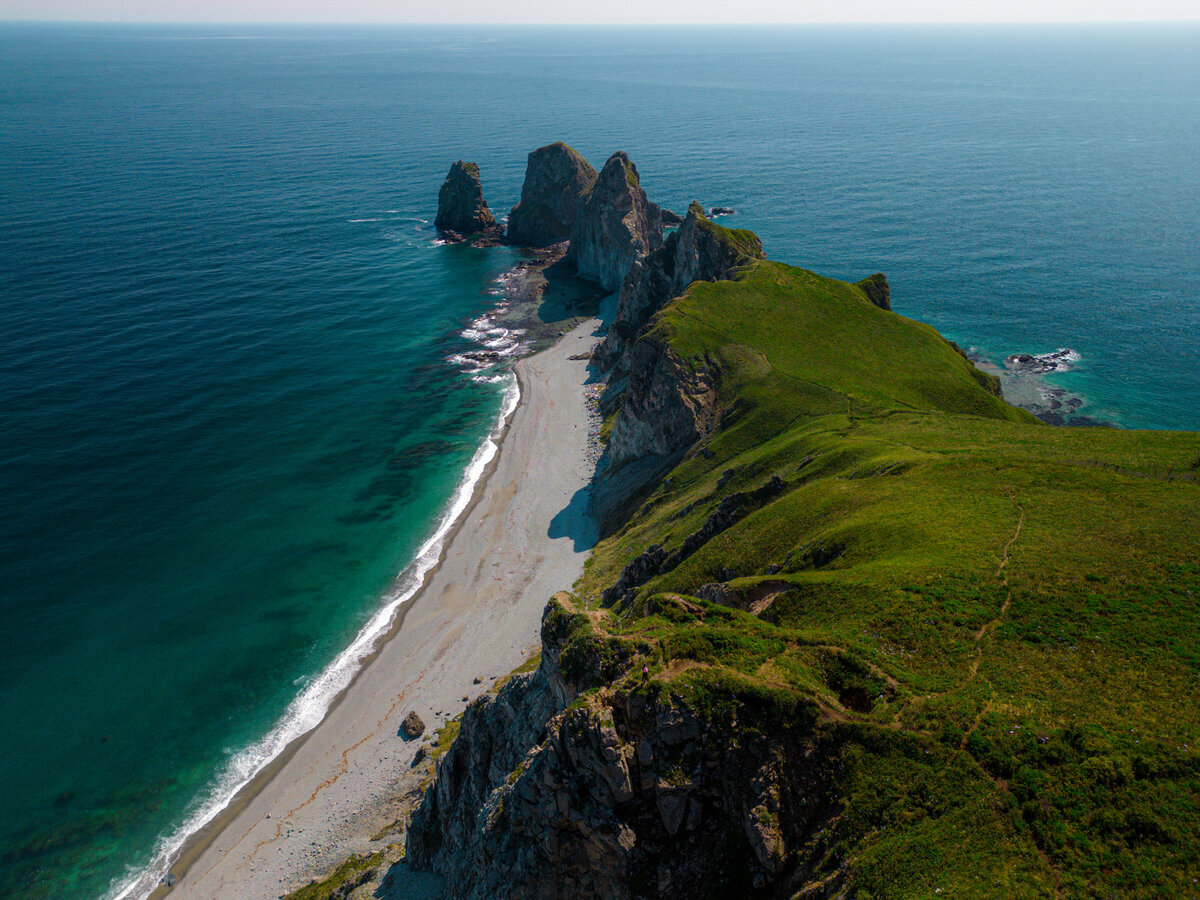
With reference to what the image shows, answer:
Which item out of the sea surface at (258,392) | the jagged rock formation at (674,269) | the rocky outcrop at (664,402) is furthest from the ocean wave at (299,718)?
the jagged rock formation at (674,269)

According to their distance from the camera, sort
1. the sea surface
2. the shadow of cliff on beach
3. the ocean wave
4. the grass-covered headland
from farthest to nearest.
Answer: the shadow of cliff on beach < the sea surface < the ocean wave < the grass-covered headland

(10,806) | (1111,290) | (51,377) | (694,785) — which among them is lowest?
(10,806)

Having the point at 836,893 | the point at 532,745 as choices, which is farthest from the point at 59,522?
the point at 836,893

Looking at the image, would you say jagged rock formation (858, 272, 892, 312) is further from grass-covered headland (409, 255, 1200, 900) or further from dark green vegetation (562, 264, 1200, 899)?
grass-covered headland (409, 255, 1200, 900)

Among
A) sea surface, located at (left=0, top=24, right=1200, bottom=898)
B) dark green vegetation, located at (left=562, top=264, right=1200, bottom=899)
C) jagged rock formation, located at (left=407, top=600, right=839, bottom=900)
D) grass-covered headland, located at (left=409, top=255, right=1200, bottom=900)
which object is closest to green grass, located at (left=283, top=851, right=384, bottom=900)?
grass-covered headland, located at (left=409, top=255, right=1200, bottom=900)

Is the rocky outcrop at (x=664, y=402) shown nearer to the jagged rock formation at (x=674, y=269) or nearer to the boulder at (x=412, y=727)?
the jagged rock formation at (x=674, y=269)

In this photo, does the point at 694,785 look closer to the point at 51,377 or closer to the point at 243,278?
the point at 51,377
